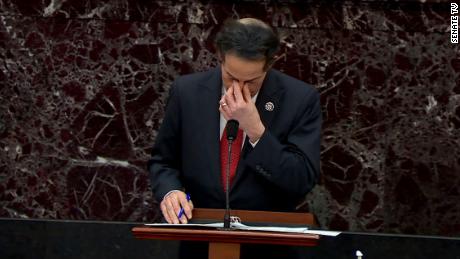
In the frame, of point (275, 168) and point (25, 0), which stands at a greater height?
point (25, 0)

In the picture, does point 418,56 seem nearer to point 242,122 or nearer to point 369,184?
point 369,184

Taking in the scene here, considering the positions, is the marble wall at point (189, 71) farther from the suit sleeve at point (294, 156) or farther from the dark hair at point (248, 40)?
the dark hair at point (248, 40)

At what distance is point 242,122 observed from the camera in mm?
2930

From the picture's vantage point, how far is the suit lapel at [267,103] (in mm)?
3165

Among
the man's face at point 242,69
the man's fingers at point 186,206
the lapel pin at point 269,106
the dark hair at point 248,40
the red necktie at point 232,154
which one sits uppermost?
the dark hair at point 248,40

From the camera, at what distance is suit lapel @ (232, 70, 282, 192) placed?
125 inches

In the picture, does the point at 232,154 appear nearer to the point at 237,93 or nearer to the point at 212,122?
the point at 212,122

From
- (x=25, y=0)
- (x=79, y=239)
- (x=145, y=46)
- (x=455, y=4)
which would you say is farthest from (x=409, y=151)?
(x=25, y=0)

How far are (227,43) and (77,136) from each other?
1.90 meters

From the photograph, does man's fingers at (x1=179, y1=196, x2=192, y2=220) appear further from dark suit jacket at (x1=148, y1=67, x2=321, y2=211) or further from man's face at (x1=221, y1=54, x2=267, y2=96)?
man's face at (x1=221, y1=54, x2=267, y2=96)

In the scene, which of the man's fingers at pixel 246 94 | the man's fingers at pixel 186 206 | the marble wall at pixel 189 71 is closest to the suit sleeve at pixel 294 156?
the man's fingers at pixel 246 94

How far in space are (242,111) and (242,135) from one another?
32 cm

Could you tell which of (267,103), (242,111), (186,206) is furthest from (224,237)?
(267,103)

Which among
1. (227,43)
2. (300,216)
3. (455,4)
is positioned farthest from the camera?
(455,4)
